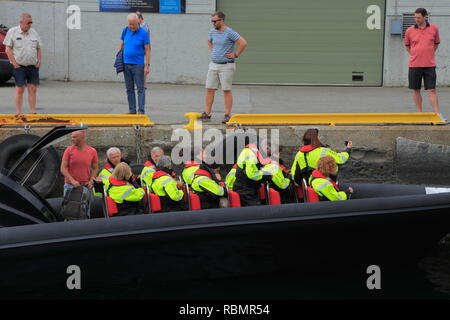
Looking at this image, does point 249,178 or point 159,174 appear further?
point 249,178

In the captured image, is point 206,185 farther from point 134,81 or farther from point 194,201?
point 134,81

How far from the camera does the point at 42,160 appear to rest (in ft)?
33.5

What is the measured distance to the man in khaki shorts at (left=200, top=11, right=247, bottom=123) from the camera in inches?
434

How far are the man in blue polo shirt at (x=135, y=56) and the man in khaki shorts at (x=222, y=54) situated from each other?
90 centimetres

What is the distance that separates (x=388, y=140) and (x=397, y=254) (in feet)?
9.62

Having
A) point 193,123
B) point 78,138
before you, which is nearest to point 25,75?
point 78,138

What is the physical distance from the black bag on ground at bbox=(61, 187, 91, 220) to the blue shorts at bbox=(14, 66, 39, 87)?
3943 millimetres

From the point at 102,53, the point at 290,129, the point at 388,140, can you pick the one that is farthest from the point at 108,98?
the point at 388,140

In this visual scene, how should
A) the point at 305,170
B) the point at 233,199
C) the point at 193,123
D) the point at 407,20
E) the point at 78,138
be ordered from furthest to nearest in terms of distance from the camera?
1. the point at 407,20
2. the point at 193,123
3. the point at 78,138
4. the point at 305,170
5. the point at 233,199

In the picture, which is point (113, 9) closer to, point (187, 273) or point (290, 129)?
point (290, 129)

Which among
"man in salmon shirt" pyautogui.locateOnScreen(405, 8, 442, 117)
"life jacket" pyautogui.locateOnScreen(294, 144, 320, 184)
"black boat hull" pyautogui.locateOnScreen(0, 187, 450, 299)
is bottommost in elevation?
"black boat hull" pyautogui.locateOnScreen(0, 187, 450, 299)

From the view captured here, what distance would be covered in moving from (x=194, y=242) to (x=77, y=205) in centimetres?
119

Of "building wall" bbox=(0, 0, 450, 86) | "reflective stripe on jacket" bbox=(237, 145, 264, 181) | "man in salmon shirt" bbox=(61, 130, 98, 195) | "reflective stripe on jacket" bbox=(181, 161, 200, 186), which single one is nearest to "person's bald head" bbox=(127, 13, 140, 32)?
"man in salmon shirt" bbox=(61, 130, 98, 195)

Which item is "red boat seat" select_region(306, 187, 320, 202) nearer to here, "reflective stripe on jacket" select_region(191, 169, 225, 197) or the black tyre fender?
"reflective stripe on jacket" select_region(191, 169, 225, 197)
